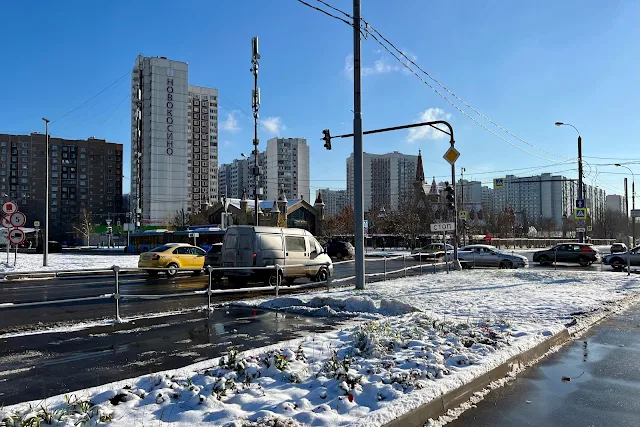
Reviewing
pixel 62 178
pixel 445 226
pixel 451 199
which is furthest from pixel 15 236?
pixel 62 178

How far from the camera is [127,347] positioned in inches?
291

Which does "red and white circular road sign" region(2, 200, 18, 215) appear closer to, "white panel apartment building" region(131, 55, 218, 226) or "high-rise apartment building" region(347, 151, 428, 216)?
"white panel apartment building" region(131, 55, 218, 226)

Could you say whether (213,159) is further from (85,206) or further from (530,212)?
(530,212)

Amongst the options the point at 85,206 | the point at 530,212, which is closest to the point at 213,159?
the point at 85,206

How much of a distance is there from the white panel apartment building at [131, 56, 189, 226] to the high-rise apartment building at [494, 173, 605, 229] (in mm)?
69603

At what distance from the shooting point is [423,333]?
732 cm

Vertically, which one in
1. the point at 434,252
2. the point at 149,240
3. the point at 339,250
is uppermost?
the point at 149,240

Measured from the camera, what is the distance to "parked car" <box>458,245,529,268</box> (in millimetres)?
28147

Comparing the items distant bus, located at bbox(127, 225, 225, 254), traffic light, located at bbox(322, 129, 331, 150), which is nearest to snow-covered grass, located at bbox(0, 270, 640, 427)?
traffic light, located at bbox(322, 129, 331, 150)

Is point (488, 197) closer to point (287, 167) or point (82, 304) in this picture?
point (287, 167)

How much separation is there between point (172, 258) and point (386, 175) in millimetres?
96253

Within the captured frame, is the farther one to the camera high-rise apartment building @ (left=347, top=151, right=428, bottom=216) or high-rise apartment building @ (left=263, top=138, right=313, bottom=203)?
high-rise apartment building @ (left=263, top=138, right=313, bottom=203)

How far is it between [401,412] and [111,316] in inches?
331

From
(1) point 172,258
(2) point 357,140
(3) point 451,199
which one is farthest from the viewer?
(1) point 172,258
